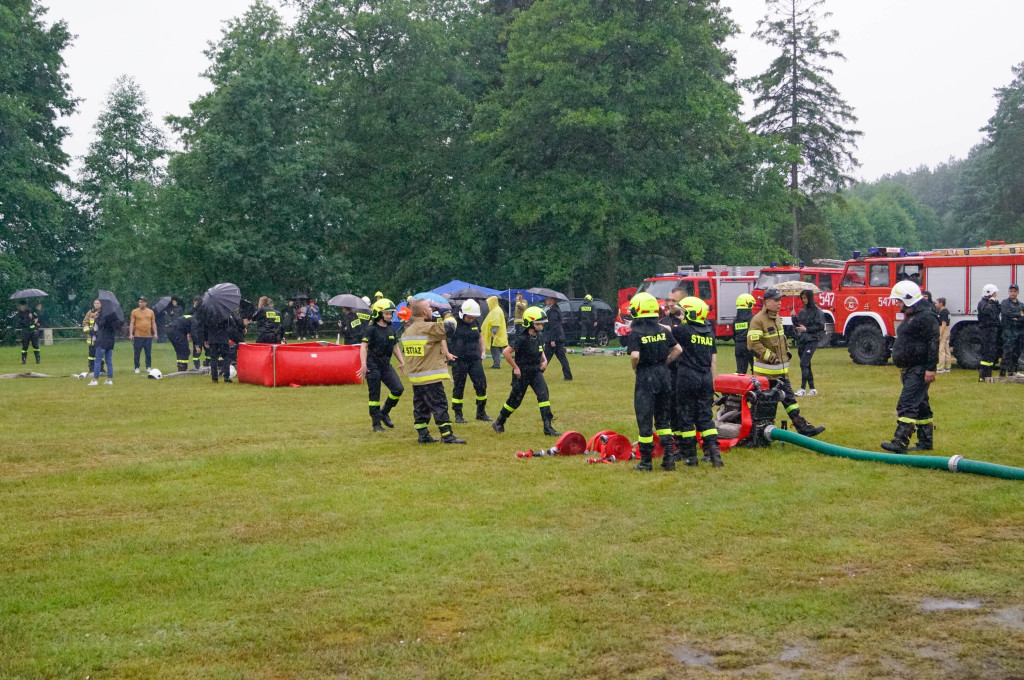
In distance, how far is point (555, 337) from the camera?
2130 centimetres

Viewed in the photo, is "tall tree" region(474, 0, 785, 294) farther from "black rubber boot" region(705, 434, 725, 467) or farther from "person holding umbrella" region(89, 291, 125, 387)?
"black rubber boot" region(705, 434, 725, 467)

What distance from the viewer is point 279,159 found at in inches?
1662

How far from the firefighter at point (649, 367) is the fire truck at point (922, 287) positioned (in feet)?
48.5

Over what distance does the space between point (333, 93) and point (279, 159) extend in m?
6.37

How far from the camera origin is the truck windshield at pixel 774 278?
111ft

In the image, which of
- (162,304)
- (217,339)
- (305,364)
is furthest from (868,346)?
(162,304)

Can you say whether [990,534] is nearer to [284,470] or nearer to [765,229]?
[284,470]

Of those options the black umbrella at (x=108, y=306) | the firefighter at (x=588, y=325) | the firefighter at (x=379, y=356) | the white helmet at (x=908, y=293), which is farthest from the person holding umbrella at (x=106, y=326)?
the firefighter at (x=588, y=325)

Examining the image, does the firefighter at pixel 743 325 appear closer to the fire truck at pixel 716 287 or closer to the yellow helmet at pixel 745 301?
the yellow helmet at pixel 745 301

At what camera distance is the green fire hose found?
388 inches

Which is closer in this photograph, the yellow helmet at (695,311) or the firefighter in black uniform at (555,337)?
the yellow helmet at (695,311)

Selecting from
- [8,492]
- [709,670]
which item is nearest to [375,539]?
[709,670]

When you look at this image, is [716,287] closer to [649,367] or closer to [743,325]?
[743,325]

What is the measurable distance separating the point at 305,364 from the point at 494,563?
48.2 feet
